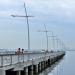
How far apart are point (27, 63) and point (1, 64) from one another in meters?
11.5

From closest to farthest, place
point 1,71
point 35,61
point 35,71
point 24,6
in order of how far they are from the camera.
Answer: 1. point 1,71
2. point 35,61
3. point 35,71
4. point 24,6

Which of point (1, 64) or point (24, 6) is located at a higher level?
point (24, 6)

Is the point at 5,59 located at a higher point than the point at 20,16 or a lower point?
lower

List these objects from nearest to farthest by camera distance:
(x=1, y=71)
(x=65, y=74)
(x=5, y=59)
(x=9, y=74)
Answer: (x=1, y=71) → (x=5, y=59) → (x=9, y=74) → (x=65, y=74)

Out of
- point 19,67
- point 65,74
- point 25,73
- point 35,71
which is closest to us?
point 19,67

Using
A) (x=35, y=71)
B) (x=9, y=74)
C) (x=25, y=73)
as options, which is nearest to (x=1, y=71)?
(x=9, y=74)

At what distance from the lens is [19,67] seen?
31.9 meters

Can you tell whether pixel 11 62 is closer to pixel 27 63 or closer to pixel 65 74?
pixel 27 63

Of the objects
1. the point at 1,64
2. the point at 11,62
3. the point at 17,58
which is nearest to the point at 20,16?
the point at 17,58

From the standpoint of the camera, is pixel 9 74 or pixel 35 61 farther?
pixel 35 61

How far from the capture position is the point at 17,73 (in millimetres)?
33719

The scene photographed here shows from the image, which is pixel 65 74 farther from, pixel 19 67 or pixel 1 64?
pixel 1 64

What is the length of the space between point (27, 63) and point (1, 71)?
530 inches

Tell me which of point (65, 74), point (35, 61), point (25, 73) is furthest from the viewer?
point (65, 74)
